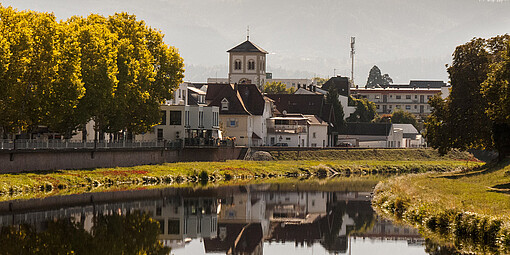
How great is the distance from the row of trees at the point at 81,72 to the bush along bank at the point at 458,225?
1176 inches

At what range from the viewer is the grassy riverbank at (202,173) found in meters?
64.2

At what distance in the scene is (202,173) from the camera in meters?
87.5

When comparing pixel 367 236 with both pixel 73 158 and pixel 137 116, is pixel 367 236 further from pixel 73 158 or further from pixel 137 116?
pixel 137 116

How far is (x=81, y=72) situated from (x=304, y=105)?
8322 cm

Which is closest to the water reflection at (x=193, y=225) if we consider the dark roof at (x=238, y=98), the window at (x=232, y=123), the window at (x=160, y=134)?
the window at (x=160, y=134)

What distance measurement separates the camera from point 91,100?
78188mm

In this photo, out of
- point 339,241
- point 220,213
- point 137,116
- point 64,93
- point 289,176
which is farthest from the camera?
point 289,176

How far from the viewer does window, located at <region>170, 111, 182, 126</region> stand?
108000 mm

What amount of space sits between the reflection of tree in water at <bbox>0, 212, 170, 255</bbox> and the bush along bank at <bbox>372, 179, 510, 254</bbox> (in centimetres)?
1271

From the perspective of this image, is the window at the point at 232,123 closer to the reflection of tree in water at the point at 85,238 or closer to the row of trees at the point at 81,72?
the row of trees at the point at 81,72

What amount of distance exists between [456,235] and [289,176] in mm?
60506

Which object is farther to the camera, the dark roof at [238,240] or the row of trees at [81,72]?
the row of trees at [81,72]

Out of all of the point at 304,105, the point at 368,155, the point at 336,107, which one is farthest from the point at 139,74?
the point at 336,107

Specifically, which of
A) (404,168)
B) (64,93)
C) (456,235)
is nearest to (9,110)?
(64,93)
